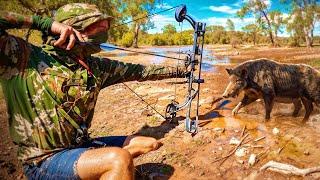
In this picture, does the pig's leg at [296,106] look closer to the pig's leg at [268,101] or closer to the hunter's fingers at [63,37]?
the pig's leg at [268,101]

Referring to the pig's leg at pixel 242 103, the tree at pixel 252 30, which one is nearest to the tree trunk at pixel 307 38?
the tree at pixel 252 30

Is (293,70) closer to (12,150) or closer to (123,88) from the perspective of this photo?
(123,88)

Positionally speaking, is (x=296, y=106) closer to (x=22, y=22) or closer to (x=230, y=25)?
(x=22, y=22)

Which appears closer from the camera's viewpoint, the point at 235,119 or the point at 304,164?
the point at 304,164

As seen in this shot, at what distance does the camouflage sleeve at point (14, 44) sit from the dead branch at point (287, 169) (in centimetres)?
387

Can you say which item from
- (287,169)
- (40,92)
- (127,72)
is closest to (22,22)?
(40,92)

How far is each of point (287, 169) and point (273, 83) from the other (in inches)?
167

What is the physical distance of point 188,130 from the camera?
7.27 meters

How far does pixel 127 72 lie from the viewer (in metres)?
5.96

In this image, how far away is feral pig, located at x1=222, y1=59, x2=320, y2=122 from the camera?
9484mm

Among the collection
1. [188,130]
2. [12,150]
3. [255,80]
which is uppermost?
[255,80]

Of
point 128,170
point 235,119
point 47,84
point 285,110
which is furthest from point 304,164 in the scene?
point 285,110

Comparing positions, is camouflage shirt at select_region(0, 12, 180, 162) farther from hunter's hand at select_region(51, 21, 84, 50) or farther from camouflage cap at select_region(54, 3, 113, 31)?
camouflage cap at select_region(54, 3, 113, 31)

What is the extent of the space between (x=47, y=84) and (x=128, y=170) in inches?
54.9
